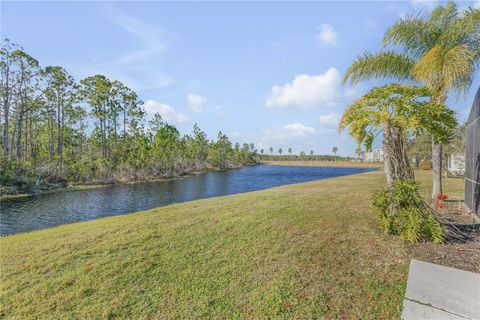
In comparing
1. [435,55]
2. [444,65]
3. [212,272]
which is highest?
[435,55]

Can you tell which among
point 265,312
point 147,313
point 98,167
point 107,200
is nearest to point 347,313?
point 265,312

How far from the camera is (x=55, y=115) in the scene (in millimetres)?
25766

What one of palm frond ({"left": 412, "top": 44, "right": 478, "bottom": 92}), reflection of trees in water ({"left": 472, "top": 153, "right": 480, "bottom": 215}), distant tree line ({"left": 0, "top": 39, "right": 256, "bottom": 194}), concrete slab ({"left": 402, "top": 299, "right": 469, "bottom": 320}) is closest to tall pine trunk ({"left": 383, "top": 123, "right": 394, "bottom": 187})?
palm frond ({"left": 412, "top": 44, "right": 478, "bottom": 92})

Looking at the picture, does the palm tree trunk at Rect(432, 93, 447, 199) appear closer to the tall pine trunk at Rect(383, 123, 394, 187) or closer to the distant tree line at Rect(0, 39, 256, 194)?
the tall pine trunk at Rect(383, 123, 394, 187)

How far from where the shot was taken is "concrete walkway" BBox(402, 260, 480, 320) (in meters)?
2.67

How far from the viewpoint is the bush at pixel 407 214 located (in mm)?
4676

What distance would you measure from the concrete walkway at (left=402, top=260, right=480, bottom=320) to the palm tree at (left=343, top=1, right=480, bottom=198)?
4482 mm

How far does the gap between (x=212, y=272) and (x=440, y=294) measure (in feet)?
10.4

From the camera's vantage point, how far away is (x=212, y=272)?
152 inches

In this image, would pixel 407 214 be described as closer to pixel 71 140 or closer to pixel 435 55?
pixel 435 55

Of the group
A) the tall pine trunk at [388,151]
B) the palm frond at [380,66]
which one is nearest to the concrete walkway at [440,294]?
the tall pine trunk at [388,151]

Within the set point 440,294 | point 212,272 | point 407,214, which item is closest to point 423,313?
point 440,294

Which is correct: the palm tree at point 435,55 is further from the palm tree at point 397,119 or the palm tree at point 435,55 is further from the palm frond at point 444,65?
the palm tree at point 397,119

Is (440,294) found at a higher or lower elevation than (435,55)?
lower
